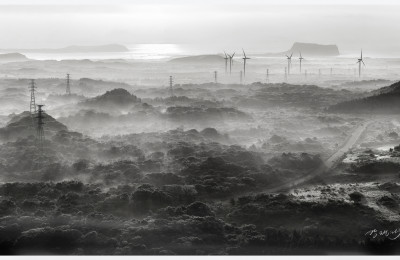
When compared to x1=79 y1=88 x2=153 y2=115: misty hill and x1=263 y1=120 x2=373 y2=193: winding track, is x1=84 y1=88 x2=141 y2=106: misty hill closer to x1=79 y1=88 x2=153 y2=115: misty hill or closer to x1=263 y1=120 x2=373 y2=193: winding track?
x1=79 y1=88 x2=153 y2=115: misty hill

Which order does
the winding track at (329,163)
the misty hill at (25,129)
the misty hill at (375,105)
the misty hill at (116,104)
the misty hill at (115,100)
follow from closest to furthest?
the winding track at (329,163), the misty hill at (25,129), the misty hill at (375,105), the misty hill at (116,104), the misty hill at (115,100)

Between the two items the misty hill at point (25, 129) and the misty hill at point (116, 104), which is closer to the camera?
the misty hill at point (25, 129)

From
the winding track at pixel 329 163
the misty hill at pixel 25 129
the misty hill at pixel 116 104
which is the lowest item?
the winding track at pixel 329 163

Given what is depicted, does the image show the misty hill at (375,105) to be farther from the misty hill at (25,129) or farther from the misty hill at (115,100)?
the misty hill at (25,129)

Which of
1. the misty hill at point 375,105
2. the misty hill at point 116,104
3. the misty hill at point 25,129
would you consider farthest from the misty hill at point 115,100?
the misty hill at point 375,105

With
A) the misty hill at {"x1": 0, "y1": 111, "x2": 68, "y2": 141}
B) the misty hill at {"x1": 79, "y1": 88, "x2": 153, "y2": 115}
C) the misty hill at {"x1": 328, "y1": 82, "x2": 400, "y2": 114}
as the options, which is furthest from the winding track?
the misty hill at {"x1": 79, "y1": 88, "x2": 153, "y2": 115}

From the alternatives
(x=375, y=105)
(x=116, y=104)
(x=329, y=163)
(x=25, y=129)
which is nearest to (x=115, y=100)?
(x=116, y=104)

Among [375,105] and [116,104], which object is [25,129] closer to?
[116,104]

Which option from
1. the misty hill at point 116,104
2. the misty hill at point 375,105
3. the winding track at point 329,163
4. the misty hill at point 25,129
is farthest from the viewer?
the misty hill at point 116,104

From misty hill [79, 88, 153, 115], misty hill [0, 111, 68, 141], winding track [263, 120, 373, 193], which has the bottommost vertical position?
winding track [263, 120, 373, 193]
